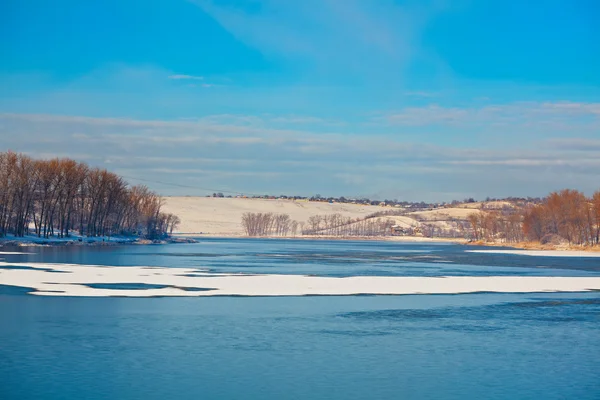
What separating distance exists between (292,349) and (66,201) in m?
77.7

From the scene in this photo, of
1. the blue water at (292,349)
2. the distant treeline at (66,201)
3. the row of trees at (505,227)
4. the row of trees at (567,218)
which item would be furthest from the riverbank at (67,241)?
the row of trees at (505,227)

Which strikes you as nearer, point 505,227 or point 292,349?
point 292,349

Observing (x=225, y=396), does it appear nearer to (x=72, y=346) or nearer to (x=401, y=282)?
(x=72, y=346)

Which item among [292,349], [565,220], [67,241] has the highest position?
[565,220]

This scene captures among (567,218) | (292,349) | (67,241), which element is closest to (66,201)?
(67,241)

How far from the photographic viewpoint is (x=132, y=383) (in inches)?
586

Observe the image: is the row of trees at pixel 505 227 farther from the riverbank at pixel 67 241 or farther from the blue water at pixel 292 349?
the blue water at pixel 292 349

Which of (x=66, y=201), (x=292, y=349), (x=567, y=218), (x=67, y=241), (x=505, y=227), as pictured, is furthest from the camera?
(x=505, y=227)

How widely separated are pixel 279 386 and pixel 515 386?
458cm

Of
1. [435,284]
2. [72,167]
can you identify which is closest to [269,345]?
[435,284]

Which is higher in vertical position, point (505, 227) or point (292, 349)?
point (505, 227)

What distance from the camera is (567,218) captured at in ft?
351

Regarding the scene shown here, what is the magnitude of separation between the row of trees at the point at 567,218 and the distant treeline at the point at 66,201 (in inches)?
2321

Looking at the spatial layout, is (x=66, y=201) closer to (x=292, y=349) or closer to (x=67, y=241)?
(x=67, y=241)
